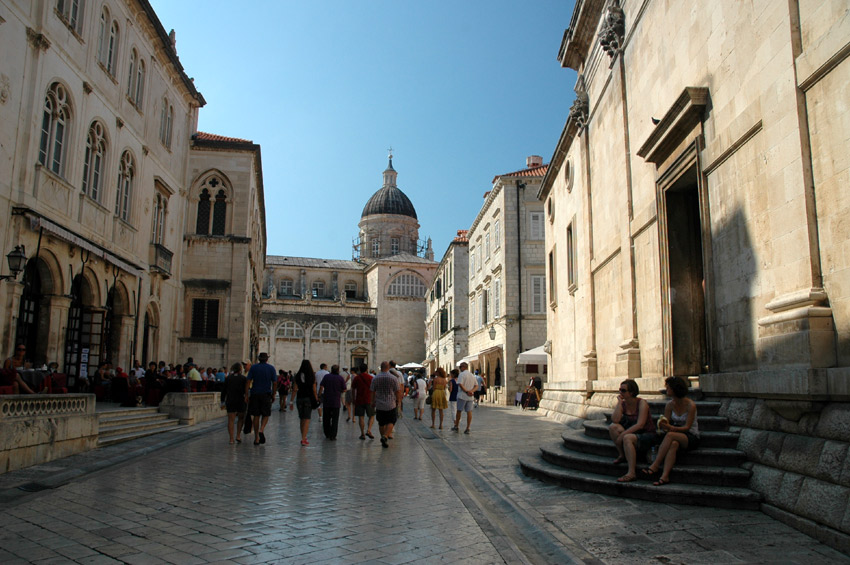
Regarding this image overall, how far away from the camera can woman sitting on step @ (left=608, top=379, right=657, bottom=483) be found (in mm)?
6910

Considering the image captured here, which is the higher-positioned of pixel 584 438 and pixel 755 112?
pixel 755 112

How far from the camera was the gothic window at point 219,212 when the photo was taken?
99.0ft

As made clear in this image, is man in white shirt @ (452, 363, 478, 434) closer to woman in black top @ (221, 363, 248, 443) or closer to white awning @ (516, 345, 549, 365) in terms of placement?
woman in black top @ (221, 363, 248, 443)

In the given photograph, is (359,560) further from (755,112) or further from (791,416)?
(755,112)

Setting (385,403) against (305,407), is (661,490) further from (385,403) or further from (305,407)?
(305,407)

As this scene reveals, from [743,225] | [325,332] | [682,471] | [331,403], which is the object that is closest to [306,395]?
[331,403]

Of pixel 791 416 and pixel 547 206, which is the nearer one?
pixel 791 416

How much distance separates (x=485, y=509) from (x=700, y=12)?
737 cm

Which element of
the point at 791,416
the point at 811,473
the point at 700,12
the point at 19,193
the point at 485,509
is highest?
the point at 700,12

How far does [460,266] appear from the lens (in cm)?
4828

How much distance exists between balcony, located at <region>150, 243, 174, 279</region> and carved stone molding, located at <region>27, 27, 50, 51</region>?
9990 mm

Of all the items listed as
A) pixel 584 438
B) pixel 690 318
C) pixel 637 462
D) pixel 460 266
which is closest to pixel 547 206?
pixel 690 318

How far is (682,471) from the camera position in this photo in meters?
6.55

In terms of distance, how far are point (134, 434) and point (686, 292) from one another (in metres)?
10.9
